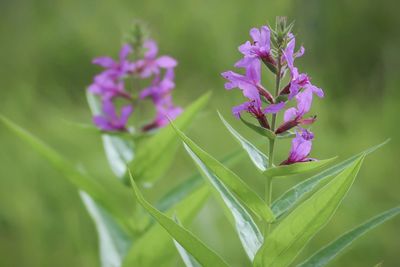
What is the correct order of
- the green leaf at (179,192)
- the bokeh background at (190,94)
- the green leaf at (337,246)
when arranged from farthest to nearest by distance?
the bokeh background at (190,94)
the green leaf at (179,192)
the green leaf at (337,246)


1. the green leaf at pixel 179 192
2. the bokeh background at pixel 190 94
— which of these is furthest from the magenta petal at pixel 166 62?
the bokeh background at pixel 190 94

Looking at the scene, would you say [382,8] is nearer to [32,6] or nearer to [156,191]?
[156,191]

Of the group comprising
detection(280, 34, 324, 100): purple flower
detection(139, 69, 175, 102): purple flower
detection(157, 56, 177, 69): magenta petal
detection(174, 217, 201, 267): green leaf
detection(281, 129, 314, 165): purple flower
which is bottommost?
detection(174, 217, 201, 267): green leaf

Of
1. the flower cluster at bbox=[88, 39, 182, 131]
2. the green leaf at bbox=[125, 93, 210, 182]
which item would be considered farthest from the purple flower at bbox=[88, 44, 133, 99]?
the green leaf at bbox=[125, 93, 210, 182]

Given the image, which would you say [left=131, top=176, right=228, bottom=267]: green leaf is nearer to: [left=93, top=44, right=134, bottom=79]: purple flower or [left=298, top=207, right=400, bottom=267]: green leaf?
[left=298, top=207, right=400, bottom=267]: green leaf

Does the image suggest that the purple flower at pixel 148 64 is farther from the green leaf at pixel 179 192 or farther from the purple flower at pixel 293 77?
the purple flower at pixel 293 77

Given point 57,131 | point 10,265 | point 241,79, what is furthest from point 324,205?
point 57,131
